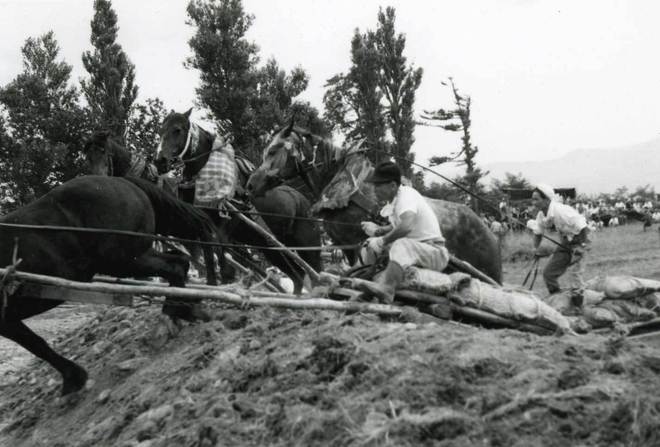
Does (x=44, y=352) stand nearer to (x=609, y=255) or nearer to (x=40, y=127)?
(x=40, y=127)

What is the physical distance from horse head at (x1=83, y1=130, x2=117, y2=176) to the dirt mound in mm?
2785

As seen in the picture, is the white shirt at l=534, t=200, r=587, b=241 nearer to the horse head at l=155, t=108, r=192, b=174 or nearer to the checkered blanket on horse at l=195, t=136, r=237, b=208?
the checkered blanket on horse at l=195, t=136, r=237, b=208

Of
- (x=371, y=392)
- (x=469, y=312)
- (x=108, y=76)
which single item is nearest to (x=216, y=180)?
(x=469, y=312)

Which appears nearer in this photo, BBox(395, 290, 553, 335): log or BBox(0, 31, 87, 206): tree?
BBox(395, 290, 553, 335): log

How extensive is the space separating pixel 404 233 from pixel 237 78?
16493 millimetres

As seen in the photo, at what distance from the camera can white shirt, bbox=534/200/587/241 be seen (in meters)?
7.54

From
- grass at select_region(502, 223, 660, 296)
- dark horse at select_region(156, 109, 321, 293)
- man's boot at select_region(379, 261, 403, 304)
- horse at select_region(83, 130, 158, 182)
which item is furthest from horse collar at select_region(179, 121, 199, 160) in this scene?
grass at select_region(502, 223, 660, 296)

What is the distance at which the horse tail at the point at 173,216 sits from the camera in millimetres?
5973

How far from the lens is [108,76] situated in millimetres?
19781

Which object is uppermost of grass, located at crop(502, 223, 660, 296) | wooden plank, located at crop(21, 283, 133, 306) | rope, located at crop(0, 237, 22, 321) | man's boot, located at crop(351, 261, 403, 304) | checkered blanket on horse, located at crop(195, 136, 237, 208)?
checkered blanket on horse, located at crop(195, 136, 237, 208)

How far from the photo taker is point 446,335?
3852 millimetres

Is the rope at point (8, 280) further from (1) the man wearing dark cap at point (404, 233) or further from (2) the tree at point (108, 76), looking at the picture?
(2) the tree at point (108, 76)

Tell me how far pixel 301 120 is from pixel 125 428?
16963 millimetres

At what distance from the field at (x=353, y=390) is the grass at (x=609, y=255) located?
7.55 meters
